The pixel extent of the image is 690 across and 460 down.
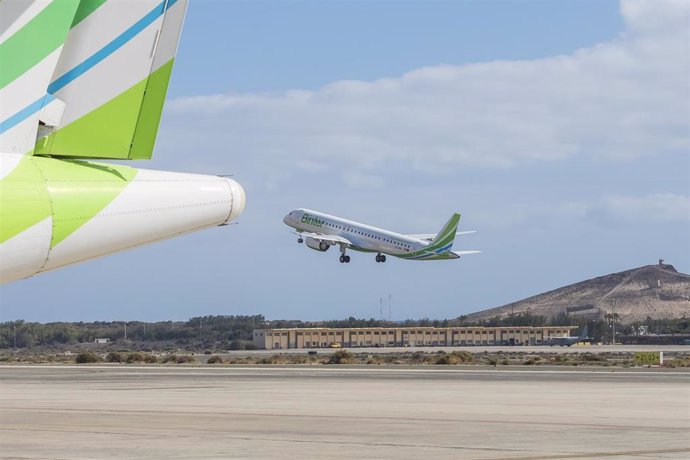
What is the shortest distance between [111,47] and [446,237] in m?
97.5

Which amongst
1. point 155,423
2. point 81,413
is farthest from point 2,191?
point 81,413

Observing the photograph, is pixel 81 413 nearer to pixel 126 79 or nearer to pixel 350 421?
pixel 350 421

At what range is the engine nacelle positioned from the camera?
340ft

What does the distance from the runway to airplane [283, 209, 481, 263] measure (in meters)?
61.1

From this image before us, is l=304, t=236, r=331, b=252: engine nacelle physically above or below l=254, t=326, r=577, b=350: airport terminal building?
above

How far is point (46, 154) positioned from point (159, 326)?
15011 centimetres

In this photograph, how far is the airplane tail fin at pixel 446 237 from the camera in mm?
107113

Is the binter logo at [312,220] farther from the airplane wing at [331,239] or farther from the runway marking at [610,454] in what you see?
the runway marking at [610,454]

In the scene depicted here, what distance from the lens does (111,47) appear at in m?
10.8

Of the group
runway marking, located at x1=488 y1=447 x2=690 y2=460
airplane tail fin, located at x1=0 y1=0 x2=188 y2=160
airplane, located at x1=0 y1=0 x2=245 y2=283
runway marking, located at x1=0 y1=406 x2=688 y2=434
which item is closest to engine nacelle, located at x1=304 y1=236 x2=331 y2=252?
runway marking, located at x1=0 y1=406 x2=688 y2=434

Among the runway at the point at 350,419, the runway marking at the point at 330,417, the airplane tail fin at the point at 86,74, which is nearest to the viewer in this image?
the airplane tail fin at the point at 86,74

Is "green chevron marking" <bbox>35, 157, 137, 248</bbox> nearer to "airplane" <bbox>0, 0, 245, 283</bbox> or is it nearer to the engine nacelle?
"airplane" <bbox>0, 0, 245, 283</bbox>

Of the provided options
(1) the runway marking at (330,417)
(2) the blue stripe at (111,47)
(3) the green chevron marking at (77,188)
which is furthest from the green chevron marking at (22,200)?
(1) the runway marking at (330,417)

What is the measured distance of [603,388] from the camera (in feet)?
126
